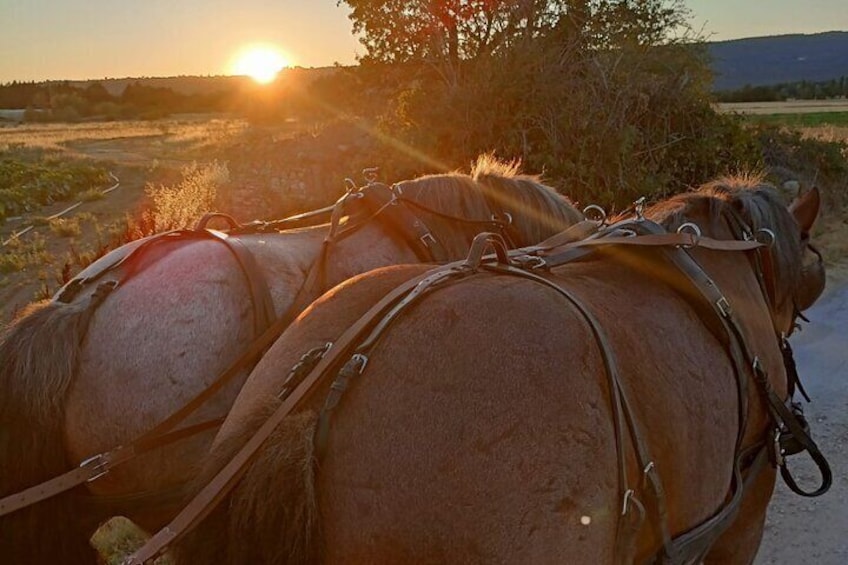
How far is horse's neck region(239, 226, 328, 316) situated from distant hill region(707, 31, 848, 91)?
9878 centimetres

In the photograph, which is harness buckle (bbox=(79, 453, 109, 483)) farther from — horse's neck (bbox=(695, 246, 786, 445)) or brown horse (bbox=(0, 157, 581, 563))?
horse's neck (bbox=(695, 246, 786, 445))

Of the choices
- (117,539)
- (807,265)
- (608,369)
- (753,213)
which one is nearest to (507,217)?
(753,213)

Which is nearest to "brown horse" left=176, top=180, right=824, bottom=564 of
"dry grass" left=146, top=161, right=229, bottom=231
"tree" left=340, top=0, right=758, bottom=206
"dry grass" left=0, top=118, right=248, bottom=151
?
"dry grass" left=146, top=161, right=229, bottom=231

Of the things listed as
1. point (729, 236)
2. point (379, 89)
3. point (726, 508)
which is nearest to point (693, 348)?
point (726, 508)

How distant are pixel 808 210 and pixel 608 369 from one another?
1.96 meters

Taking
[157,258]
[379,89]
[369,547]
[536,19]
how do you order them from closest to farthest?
[369,547], [157,258], [536,19], [379,89]

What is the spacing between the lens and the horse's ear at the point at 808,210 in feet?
10.1

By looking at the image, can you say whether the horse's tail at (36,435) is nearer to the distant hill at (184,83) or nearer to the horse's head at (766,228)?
the horse's head at (766,228)

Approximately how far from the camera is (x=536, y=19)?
32.2 feet

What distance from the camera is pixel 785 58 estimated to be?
11044 cm

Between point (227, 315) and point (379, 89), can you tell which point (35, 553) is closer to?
point (227, 315)

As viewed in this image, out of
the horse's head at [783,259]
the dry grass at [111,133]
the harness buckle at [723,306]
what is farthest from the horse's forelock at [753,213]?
the dry grass at [111,133]

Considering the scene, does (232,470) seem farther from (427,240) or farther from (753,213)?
(753,213)

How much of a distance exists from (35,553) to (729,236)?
2715mm
